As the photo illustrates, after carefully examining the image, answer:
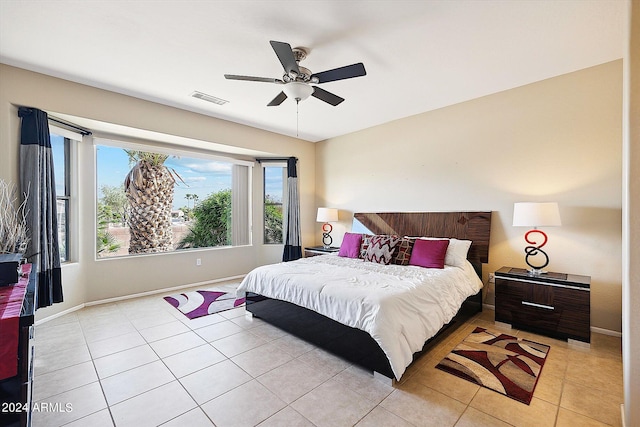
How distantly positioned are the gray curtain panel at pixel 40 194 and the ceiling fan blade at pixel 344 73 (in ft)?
10.0

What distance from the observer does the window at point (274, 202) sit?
5.93 metres

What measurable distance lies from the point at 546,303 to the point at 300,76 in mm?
3319

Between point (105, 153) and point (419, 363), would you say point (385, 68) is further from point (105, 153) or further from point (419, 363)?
point (105, 153)

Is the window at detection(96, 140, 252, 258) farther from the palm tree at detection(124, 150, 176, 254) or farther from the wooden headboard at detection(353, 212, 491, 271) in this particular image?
the wooden headboard at detection(353, 212, 491, 271)

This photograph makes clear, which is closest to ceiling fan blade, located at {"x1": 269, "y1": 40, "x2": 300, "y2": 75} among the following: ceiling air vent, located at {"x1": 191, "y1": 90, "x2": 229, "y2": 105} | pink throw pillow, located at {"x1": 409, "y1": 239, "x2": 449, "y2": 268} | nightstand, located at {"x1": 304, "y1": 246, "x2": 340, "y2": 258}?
ceiling air vent, located at {"x1": 191, "y1": 90, "x2": 229, "y2": 105}

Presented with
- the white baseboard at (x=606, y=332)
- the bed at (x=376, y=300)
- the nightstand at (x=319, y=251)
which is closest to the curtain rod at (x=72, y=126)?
the bed at (x=376, y=300)

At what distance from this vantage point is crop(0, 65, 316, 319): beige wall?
9.80ft

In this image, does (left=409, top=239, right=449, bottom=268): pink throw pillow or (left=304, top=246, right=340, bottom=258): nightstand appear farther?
(left=304, top=246, right=340, bottom=258): nightstand

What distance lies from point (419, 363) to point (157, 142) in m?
4.72

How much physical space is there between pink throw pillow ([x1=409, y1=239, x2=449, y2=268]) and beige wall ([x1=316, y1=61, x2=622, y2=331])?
812 mm

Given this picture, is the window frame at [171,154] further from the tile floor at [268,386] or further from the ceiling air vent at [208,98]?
the tile floor at [268,386]

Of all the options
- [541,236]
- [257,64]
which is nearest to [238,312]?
[257,64]

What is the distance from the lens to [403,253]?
369cm

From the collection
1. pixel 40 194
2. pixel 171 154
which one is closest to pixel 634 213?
pixel 40 194
